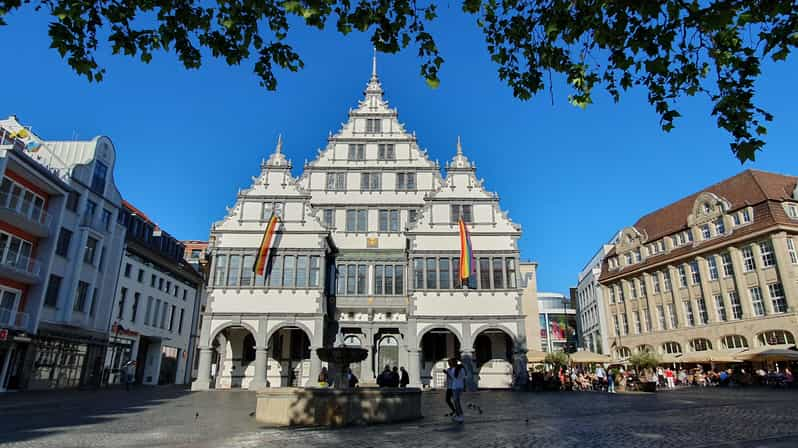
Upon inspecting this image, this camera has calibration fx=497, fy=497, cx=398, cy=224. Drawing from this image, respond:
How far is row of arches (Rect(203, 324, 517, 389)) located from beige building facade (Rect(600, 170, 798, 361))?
1826 centimetres

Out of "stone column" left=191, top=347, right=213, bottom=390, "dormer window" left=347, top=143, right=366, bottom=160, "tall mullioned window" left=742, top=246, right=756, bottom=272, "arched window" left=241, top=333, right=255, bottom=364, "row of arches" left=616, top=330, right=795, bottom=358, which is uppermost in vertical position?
"dormer window" left=347, top=143, right=366, bottom=160

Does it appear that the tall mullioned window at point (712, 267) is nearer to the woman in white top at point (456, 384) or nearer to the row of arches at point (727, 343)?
the row of arches at point (727, 343)

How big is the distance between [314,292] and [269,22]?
24.8m

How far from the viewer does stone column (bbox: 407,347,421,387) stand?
94.7 feet

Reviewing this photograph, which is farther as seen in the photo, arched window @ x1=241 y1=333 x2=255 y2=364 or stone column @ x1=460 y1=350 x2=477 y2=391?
arched window @ x1=241 y1=333 x2=255 y2=364

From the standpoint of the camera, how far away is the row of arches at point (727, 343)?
32938mm

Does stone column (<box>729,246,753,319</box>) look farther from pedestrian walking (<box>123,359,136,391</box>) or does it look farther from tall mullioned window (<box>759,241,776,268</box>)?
pedestrian walking (<box>123,359,136,391</box>)

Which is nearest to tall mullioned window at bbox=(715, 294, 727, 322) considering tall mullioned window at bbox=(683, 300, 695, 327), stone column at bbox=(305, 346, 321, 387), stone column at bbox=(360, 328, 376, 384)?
tall mullioned window at bbox=(683, 300, 695, 327)

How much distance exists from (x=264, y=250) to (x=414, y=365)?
1126 centimetres

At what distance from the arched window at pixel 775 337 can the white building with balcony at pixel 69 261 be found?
4469 cm

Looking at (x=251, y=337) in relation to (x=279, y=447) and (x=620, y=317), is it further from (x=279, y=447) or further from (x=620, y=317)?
(x=620, y=317)

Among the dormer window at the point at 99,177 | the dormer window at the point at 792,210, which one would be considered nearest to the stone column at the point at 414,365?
the dormer window at the point at 99,177

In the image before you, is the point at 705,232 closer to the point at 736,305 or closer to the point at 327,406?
the point at 736,305

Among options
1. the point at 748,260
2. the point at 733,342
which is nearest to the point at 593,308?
the point at 733,342
